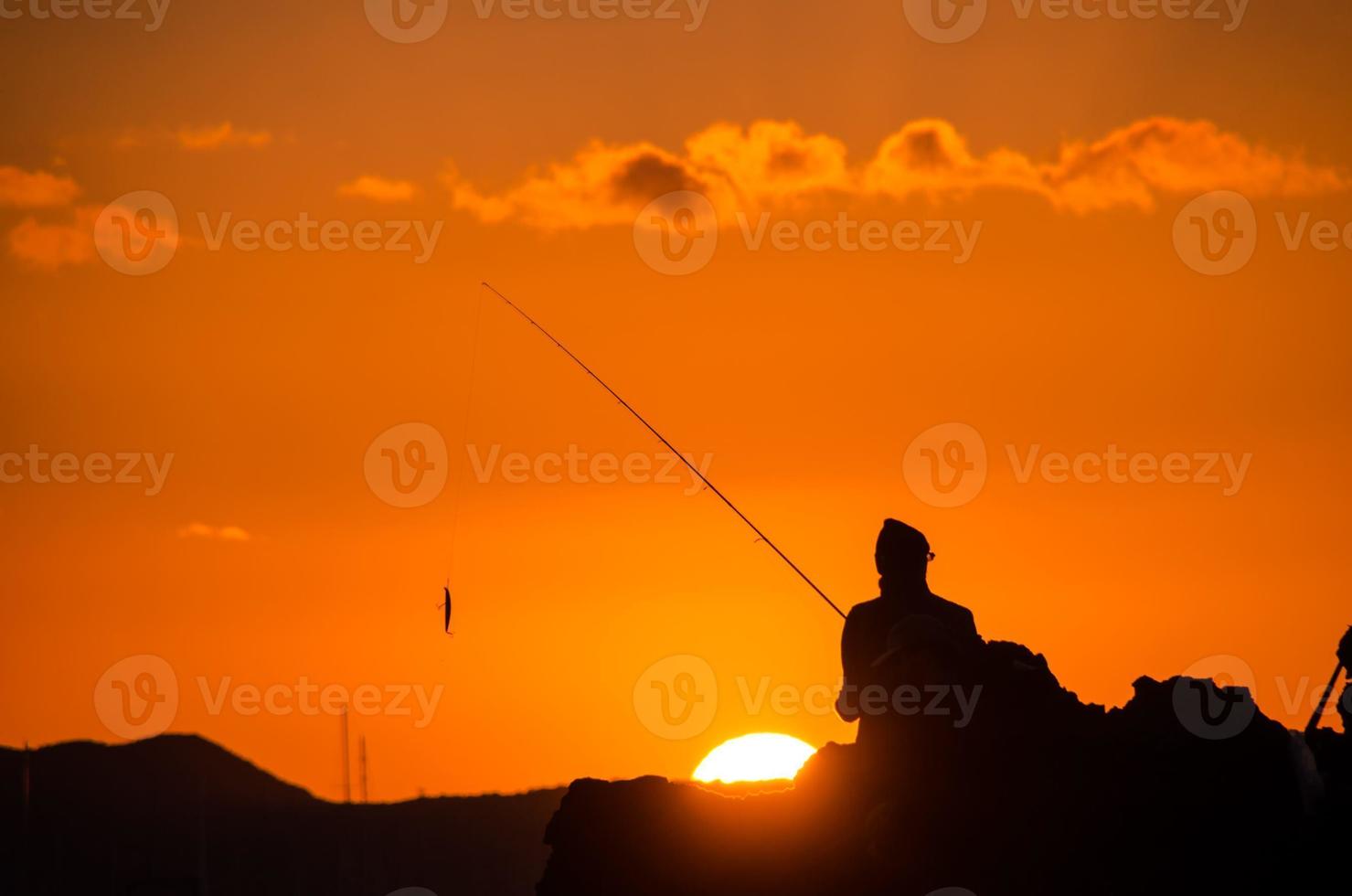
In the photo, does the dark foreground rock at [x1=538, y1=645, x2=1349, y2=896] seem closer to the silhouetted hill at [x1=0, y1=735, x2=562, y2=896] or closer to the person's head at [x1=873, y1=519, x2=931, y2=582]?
the person's head at [x1=873, y1=519, x2=931, y2=582]

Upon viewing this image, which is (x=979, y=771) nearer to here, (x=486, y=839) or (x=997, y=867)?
(x=997, y=867)

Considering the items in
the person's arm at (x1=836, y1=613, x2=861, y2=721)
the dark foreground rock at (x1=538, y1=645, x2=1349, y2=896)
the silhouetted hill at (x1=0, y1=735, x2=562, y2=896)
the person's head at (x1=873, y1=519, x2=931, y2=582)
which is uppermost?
the silhouetted hill at (x1=0, y1=735, x2=562, y2=896)

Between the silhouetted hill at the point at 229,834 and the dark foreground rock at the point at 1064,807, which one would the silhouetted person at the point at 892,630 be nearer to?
the dark foreground rock at the point at 1064,807

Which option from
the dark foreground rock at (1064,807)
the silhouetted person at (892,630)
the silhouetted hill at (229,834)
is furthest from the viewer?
the silhouetted hill at (229,834)

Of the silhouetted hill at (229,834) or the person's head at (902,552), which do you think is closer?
the person's head at (902,552)

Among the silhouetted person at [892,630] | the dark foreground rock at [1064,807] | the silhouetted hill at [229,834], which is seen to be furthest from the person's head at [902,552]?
the silhouetted hill at [229,834]

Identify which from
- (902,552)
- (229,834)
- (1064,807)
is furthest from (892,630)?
(229,834)

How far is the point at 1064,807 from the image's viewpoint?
21531 mm

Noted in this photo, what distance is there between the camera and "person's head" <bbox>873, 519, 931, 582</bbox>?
22641mm

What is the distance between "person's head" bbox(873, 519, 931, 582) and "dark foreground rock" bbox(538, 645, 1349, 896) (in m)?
1.13

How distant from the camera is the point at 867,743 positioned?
74.1 ft

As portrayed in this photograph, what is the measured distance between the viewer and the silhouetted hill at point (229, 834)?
129m

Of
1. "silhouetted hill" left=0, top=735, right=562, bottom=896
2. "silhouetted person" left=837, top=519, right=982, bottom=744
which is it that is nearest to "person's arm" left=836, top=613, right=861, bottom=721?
"silhouetted person" left=837, top=519, right=982, bottom=744

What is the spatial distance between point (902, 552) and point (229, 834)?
130264 millimetres
